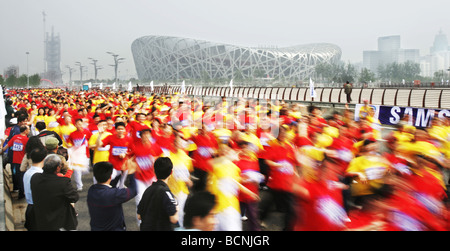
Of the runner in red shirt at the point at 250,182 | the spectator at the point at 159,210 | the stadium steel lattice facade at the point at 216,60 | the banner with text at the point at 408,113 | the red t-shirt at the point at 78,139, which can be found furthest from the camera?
the stadium steel lattice facade at the point at 216,60

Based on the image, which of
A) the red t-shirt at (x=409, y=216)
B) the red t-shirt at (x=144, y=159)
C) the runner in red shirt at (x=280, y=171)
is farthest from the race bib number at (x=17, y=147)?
the red t-shirt at (x=409, y=216)

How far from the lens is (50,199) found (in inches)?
155

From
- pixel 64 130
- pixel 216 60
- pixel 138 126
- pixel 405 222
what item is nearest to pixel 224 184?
pixel 405 222

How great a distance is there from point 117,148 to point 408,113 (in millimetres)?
10792

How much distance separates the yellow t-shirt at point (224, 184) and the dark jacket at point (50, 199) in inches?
55.9

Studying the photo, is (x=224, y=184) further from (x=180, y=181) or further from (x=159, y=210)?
(x=180, y=181)

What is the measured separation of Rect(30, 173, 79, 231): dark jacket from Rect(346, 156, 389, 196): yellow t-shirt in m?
3.53

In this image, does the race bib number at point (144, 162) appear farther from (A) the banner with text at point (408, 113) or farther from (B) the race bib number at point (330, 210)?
(A) the banner with text at point (408, 113)

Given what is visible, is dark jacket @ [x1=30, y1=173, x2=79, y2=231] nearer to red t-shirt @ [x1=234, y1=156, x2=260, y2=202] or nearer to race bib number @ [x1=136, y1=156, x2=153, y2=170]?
race bib number @ [x1=136, y1=156, x2=153, y2=170]

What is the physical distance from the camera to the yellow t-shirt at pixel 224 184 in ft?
12.7

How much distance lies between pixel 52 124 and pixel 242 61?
457 ft
